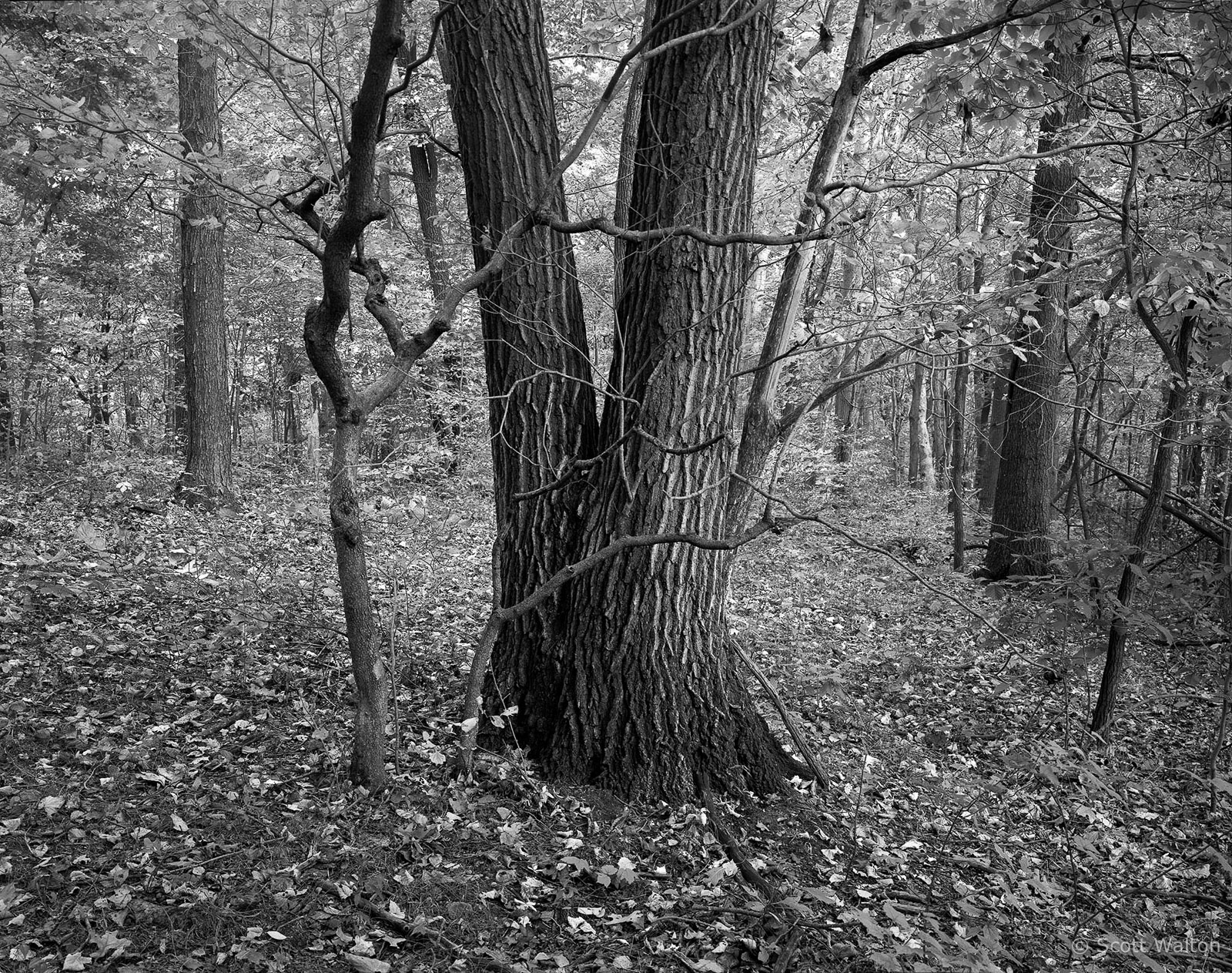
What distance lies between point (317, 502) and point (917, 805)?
222 inches

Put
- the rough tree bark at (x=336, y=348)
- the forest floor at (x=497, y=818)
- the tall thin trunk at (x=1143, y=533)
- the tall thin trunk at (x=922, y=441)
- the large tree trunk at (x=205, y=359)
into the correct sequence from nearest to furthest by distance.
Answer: the rough tree bark at (x=336, y=348)
the forest floor at (x=497, y=818)
the tall thin trunk at (x=1143, y=533)
the large tree trunk at (x=205, y=359)
the tall thin trunk at (x=922, y=441)

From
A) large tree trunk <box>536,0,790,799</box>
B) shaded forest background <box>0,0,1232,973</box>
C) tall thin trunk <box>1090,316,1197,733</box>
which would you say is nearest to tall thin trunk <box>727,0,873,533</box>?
shaded forest background <box>0,0,1232,973</box>

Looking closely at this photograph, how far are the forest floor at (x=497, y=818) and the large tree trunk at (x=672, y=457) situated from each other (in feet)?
0.87

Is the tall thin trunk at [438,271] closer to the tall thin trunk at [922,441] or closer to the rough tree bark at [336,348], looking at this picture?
the rough tree bark at [336,348]

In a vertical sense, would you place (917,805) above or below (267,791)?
below

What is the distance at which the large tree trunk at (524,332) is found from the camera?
13.3ft

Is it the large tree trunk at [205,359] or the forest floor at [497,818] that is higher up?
the large tree trunk at [205,359]

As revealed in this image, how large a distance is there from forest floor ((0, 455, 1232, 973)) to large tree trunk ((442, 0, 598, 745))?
70 cm

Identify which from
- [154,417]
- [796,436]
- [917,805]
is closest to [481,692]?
[917,805]

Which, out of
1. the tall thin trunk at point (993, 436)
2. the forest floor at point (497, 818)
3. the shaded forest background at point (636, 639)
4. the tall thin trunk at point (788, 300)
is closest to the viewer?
the forest floor at point (497, 818)

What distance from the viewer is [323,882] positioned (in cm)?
294

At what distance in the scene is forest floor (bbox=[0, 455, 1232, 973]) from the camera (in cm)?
278

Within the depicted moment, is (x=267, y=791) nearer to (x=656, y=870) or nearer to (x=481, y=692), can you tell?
(x=481, y=692)

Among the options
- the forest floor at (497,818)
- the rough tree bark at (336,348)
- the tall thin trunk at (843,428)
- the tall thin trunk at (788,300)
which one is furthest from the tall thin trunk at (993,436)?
the rough tree bark at (336,348)
